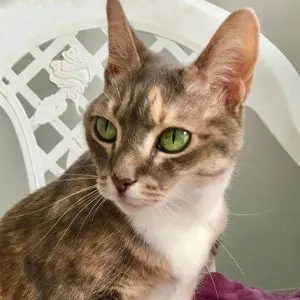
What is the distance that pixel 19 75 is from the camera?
4.33ft

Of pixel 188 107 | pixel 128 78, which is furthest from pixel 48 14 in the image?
pixel 188 107

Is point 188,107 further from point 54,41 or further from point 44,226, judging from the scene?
point 54,41

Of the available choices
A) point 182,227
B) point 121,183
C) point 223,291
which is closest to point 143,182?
point 121,183

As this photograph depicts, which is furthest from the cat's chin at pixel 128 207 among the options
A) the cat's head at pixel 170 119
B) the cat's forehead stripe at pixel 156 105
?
the cat's forehead stripe at pixel 156 105

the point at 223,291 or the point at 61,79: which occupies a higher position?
the point at 61,79

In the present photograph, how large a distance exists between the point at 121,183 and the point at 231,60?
0.22 meters

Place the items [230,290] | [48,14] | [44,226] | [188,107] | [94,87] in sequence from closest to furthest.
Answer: [188,107], [44,226], [230,290], [48,14], [94,87]

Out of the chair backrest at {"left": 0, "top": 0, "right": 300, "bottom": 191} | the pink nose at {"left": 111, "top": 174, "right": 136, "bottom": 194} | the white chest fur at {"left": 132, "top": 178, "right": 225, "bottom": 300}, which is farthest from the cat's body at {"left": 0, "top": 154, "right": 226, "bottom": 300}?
the chair backrest at {"left": 0, "top": 0, "right": 300, "bottom": 191}

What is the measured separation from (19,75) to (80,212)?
1.87 ft

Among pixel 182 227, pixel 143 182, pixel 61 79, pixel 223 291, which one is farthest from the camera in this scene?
pixel 61 79

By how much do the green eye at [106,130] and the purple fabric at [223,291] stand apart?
1.24 ft

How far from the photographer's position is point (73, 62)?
1345mm

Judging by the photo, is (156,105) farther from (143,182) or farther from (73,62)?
(73,62)

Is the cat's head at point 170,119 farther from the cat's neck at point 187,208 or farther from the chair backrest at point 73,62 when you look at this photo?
the chair backrest at point 73,62
